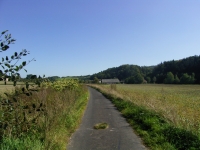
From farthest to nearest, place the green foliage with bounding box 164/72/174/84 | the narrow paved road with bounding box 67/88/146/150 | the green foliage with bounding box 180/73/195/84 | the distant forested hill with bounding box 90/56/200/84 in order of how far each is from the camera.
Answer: the green foliage with bounding box 164/72/174/84, the distant forested hill with bounding box 90/56/200/84, the green foliage with bounding box 180/73/195/84, the narrow paved road with bounding box 67/88/146/150

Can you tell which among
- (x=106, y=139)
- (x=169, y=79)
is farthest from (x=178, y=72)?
(x=106, y=139)

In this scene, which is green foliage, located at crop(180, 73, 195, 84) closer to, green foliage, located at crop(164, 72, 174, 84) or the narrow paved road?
green foliage, located at crop(164, 72, 174, 84)

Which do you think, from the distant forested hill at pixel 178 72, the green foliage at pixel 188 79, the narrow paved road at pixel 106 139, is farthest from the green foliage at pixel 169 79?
the narrow paved road at pixel 106 139

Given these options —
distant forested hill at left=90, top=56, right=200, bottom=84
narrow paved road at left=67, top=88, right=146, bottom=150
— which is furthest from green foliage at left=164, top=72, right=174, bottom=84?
narrow paved road at left=67, top=88, right=146, bottom=150

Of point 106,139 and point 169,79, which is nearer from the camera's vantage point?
point 106,139

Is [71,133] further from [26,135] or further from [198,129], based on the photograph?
[198,129]

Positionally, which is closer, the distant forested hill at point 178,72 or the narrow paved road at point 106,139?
the narrow paved road at point 106,139

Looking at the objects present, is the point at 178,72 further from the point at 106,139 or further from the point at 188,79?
the point at 106,139

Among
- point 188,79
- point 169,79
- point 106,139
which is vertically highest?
point 169,79

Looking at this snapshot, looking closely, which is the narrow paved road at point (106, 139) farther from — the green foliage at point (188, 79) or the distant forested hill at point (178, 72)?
the distant forested hill at point (178, 72)

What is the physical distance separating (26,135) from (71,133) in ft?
8.52

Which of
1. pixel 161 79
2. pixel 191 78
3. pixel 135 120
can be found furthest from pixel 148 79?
pixel 135 120

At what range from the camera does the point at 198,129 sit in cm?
659

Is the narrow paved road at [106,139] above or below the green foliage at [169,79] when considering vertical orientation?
below
